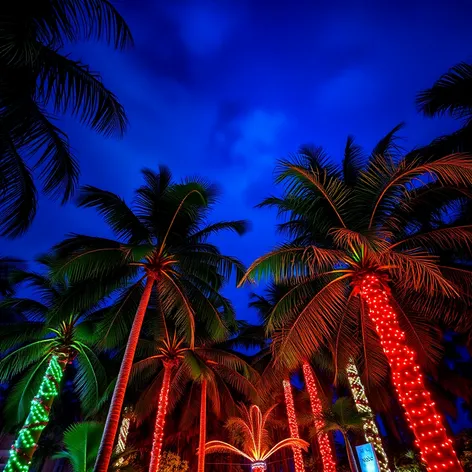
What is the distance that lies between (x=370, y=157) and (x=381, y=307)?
4.89 m

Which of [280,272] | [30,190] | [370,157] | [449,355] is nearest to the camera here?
[30,190]

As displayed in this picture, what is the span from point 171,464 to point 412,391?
16.9 metres

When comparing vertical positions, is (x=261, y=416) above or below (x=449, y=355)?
below

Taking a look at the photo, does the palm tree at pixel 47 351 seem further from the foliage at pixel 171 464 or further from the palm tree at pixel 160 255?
the foliage at pixel 171 464

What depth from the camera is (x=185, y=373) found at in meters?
17.5

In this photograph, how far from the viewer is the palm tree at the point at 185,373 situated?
12797 millimetres

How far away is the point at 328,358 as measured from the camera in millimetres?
15531

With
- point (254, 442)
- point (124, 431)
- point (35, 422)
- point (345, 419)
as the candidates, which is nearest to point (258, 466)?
point (254, 442)

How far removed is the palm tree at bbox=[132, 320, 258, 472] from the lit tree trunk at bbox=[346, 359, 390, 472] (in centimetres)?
444

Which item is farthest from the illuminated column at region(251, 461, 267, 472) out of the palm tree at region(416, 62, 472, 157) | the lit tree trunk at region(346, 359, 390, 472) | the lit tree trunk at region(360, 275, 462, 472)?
the palm tree at region(416, 62, 472, 157)

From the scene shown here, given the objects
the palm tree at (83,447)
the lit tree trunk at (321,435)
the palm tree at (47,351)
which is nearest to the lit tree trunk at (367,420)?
the lit tree trunk at (321,435)

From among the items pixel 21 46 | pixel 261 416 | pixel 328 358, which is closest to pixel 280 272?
pixel 21 46

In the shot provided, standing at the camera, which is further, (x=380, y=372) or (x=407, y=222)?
(x=380, y=372)

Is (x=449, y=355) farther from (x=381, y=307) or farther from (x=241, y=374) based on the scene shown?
(x=381, y=307)
